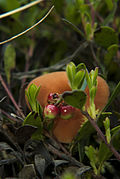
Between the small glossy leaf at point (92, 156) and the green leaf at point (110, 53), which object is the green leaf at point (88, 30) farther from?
the small glossy leaf at point (92, 156)

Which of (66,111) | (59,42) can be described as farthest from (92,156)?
(59,42)

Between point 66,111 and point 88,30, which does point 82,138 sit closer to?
point 66,111

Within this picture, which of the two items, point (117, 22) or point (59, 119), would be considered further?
point (117, 22)

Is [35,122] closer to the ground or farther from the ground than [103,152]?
farther from the ground

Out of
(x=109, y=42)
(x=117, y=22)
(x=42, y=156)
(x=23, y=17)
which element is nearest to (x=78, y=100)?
(x=42, y=156)

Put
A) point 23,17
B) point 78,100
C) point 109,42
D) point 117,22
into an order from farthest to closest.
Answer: point 23,17, point 117,22, point 109,42, point 78,100

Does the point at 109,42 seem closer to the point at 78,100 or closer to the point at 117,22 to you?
the point at 117,22

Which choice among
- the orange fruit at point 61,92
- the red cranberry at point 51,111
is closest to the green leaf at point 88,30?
the orange fruit at point 61,92
